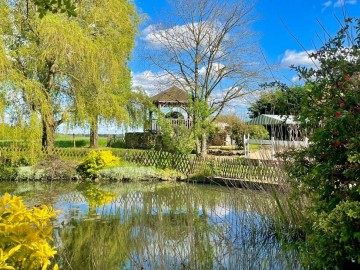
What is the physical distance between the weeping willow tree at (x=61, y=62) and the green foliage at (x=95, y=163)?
1423 millimetres

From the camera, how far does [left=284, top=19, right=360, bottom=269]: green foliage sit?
6.78ft

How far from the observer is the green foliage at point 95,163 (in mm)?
14344

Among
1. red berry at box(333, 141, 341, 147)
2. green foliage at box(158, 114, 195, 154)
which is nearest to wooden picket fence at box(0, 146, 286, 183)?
green foliage at box(158, 114, 195, 154)

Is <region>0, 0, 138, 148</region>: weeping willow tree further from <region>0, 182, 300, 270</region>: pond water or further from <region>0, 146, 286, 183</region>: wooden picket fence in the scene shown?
<region>0, 182, 300, 270</region>: pond water

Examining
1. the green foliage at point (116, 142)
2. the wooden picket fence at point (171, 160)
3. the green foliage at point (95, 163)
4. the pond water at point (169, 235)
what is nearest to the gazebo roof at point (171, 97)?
the green foliage at point (116, 142)

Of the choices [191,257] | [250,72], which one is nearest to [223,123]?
[250,72]

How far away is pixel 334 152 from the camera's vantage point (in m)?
2.27

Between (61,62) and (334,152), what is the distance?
13112 millimetres

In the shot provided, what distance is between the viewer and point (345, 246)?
209 cm

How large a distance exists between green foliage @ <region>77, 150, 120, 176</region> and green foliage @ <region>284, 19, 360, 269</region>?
1246 centimetres

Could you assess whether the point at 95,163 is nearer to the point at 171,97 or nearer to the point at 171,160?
the point at 171,160

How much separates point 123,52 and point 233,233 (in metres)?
13.8

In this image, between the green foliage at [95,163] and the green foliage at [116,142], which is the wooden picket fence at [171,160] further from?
the green foliage at [116,142]

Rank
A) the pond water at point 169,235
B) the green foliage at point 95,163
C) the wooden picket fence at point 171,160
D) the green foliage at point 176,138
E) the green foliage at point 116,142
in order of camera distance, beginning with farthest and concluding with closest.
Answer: the green foliage at point 116,142, the green foliage at point 176,138, the green foliage at point 95,163, the wooden picket fence at point 171,160, the pond water at point 169,235
